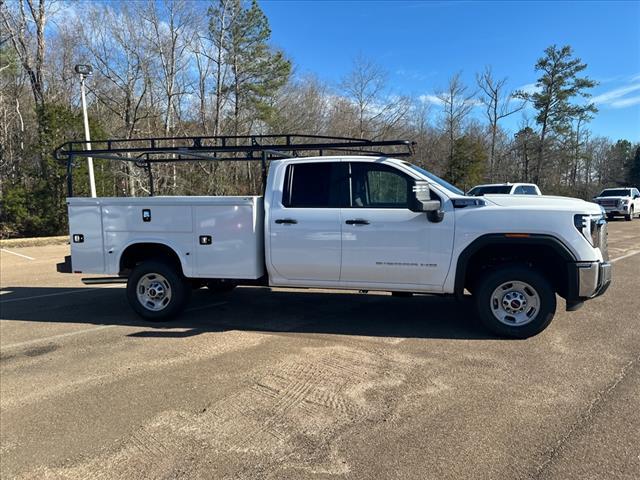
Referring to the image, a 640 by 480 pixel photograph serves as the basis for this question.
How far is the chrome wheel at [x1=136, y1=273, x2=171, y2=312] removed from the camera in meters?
6.22

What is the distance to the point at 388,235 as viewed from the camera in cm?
538

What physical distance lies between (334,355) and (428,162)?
36319 mm

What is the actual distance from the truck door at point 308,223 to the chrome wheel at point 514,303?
1889 mm

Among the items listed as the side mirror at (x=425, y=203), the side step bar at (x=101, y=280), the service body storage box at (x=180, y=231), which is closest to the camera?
the side mirror at (x=425, y=203)

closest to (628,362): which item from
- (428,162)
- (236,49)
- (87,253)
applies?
(87,253)

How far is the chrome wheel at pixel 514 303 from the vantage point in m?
5.22

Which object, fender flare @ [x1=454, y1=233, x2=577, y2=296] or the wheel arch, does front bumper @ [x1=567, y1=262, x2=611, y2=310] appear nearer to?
fender flare @ [x1=454, y1=233, x2=577, y2=296]

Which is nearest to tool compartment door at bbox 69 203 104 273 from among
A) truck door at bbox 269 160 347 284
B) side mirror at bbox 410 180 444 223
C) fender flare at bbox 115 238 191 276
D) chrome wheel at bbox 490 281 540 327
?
fender flare at bbox 115 238 191 276

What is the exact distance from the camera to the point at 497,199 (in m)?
5.38

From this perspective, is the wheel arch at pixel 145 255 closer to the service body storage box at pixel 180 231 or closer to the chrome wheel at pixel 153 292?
the service body storage box at pixel 180 231

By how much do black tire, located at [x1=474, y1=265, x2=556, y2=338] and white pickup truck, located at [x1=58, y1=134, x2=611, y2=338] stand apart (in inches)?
0.5

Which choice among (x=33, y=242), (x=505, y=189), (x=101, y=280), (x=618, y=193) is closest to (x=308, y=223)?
(x=101, y=280)

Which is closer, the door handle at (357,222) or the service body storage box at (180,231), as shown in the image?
the door handle at (357,222)

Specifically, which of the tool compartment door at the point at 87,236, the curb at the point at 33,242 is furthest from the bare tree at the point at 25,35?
the tool compartment door at the point at 87,236
